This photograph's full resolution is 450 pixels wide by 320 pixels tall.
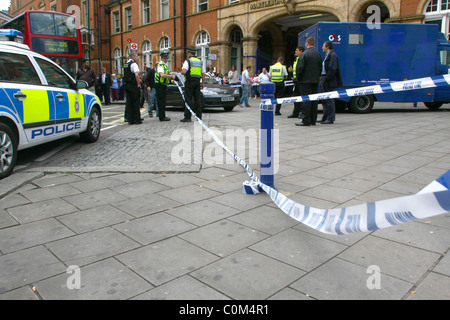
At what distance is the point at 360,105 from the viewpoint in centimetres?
1365

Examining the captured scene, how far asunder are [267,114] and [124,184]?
6.19 feet

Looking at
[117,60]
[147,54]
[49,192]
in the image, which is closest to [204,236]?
[49,192]

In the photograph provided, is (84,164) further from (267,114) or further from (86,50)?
(86,50)

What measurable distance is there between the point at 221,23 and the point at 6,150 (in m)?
26.1

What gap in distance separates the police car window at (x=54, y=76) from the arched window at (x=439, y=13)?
18301 mm

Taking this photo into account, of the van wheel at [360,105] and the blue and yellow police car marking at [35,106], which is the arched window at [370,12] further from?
the blue and yellow police car marking at [35,106]

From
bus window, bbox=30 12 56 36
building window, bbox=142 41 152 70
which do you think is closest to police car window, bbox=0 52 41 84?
bus window, bbox=30 12 56 36

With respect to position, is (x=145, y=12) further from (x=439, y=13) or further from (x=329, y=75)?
(x=329, y=75)

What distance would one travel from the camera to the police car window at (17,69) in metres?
5.07

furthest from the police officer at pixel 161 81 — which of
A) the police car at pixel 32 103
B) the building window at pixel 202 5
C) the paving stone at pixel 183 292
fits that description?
the building window at pixel 202 5

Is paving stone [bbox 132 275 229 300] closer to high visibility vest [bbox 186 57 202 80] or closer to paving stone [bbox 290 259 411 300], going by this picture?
paving stone [bbox 290 259 411 300]

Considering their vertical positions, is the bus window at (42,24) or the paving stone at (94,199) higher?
the bus window at (42,24)

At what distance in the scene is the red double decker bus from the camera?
612 inches

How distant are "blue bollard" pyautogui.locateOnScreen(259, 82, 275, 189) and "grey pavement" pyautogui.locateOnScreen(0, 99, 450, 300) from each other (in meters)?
0.26
